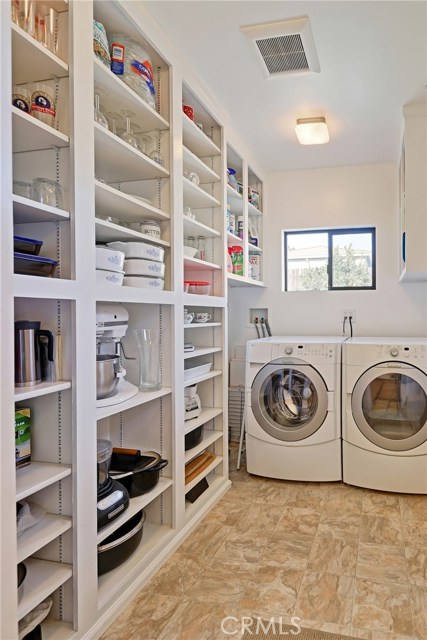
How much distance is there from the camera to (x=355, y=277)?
4.06 metres

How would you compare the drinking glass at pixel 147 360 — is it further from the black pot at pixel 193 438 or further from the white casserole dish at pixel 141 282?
the black pot at pixel 193 438

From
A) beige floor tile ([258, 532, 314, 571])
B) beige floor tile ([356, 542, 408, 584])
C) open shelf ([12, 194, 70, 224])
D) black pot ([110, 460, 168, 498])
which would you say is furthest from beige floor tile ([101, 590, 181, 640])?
open shelf ([12, 194, 70, 224])

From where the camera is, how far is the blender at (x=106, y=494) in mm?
1763

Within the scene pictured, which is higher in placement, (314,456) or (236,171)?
(236,171)

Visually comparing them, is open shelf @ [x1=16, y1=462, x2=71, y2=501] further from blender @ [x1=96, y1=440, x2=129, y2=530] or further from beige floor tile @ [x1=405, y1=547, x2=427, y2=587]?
beige floor tile @ [x1=405, y1=547, x2=427, y2=587]

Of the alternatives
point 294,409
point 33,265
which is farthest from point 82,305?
point 294,409

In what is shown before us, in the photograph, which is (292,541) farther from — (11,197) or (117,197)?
(11,197)

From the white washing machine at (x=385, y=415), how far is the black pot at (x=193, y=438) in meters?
1.02

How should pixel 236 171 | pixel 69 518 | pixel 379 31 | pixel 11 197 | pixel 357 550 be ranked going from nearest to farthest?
pixel 11 197 < pixel 69 518 < pixel 379 31 < pixel 357 550 < pixel 236 171

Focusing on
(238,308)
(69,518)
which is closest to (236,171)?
(238,308)

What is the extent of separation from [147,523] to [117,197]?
5.10 ft

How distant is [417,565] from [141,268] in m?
1.82

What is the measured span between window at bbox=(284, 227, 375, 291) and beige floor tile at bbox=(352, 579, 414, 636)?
8.19 ft

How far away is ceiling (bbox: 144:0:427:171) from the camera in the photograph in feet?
6.33
